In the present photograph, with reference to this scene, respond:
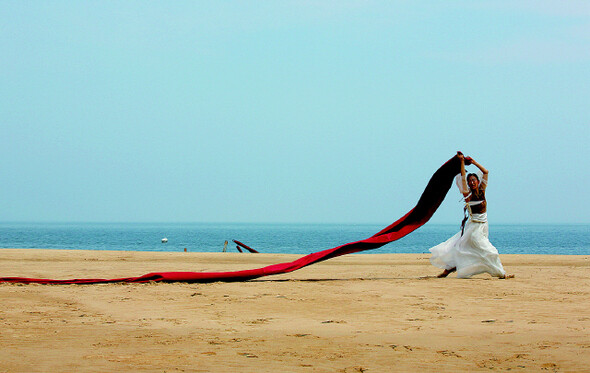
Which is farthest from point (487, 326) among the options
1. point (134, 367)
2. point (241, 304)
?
point (134, 367)

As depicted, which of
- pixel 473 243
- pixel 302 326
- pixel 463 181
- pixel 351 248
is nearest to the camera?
pixel 302 326

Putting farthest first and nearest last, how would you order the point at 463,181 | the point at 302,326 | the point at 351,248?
the point at 463,181 < the point at 351,248 < the point at 302,326

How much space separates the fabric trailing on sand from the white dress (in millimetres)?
914

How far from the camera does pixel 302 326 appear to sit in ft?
24.1

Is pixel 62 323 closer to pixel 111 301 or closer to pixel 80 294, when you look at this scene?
pixel 111 301

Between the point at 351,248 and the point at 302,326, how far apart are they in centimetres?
448

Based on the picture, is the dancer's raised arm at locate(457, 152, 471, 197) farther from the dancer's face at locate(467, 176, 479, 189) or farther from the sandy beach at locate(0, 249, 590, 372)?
the sandy beach at locate(0, 249, 590, 372)

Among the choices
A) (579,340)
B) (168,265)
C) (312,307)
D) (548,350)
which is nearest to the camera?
(548,350)

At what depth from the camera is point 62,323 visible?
748cm

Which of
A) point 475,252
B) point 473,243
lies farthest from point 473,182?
point 475,252

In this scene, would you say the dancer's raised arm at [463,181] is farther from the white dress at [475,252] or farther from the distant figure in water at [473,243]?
the white dress at [475,252]

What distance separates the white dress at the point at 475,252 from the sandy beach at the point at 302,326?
27 centimetres

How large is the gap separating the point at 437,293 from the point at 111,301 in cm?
494

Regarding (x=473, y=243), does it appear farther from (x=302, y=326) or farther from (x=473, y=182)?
(x=302, y=326)
